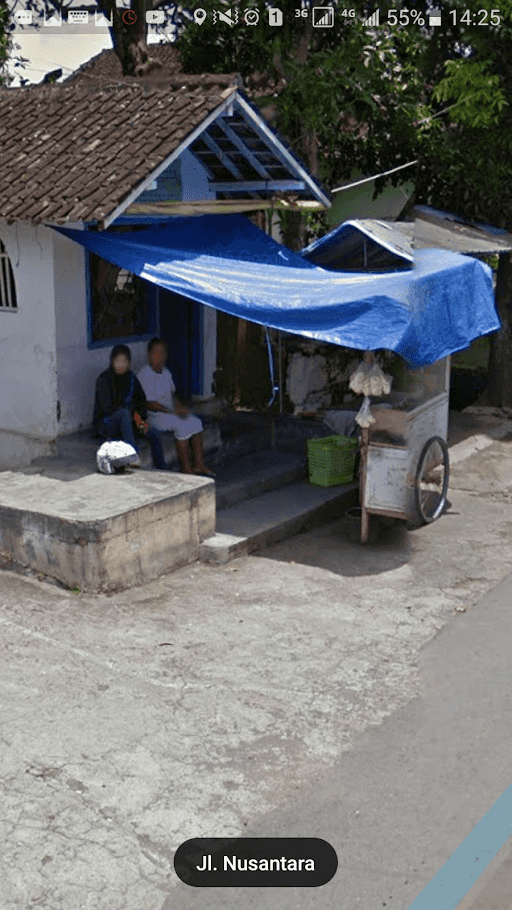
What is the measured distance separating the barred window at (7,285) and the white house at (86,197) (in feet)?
0.05

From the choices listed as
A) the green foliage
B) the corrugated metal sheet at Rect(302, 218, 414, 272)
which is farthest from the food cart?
the green foliage

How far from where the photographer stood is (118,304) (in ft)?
34.8

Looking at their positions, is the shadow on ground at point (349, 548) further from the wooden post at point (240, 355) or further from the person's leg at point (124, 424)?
the wooden post at point (240, 355)

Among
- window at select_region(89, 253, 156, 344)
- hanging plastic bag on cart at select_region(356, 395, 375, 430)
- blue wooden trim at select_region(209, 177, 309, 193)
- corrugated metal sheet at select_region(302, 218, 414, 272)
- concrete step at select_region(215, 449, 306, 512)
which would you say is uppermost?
blue wooden trim at select_region(209, 177, 309, 193)

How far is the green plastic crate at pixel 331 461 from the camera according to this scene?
10.5 metres

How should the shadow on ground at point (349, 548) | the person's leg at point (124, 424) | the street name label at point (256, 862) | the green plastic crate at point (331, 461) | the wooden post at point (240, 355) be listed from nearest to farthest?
the street name label at point (256, 862) < the shadow on ground at point (349, 548) < the person's leg at point (124, 424) < the green plastic crate at point (331, 461) < the wooden post at point (240, 355)

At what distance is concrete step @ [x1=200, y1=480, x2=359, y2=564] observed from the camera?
8.60 m

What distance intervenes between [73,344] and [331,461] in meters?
3.04

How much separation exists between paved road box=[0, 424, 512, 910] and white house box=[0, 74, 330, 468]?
2.73 m

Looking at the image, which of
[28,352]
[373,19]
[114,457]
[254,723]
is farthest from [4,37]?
[254,723]

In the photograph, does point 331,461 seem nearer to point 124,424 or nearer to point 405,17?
point 124,424

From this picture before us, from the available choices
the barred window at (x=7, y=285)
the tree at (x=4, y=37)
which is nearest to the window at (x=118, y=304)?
the barred window at (x=7, y=285)

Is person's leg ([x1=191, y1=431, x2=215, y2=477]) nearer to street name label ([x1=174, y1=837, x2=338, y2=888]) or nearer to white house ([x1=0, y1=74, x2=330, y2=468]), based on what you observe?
white house ([x1=0, y1=74, x2=330, y2=468])

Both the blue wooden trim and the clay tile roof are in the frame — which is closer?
the clay tile roof
